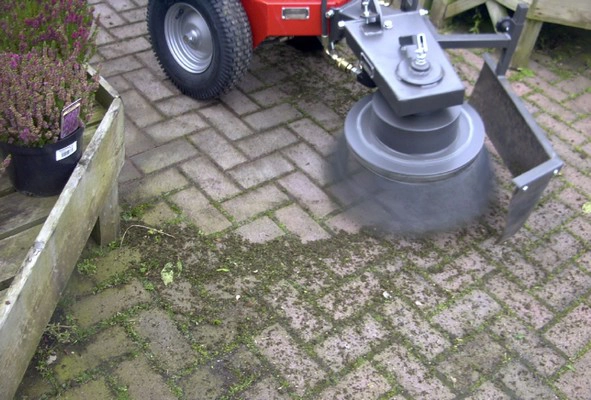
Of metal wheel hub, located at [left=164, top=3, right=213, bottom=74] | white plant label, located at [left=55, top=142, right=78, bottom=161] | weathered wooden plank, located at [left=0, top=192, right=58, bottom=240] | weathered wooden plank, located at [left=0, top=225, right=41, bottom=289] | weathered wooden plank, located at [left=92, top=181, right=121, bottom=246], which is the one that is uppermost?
white plant label, located at [left=55, top=142, right=78, bottom=161]

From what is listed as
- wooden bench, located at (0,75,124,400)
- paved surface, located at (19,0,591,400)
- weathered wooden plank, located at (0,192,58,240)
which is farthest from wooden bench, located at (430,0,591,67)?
weathered wooden plank, located at (0,192,58,240)

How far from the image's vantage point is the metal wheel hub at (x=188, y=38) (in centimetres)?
373

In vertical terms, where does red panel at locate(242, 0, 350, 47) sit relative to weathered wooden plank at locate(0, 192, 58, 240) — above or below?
above

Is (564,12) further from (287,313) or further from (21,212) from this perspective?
(21,212)

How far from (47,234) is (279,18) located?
1703mm

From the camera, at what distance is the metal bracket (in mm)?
2826

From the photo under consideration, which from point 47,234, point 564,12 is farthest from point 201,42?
point 564,12

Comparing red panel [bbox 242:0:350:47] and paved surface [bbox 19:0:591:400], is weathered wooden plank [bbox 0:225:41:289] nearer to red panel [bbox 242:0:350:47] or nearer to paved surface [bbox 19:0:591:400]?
paved surface [bbox 19:0:591:400]

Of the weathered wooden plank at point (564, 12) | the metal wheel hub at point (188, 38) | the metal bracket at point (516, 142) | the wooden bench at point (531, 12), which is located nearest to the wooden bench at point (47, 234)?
the metal wheel hub at point (188, 38)

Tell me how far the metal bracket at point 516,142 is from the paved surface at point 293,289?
0.85 ft

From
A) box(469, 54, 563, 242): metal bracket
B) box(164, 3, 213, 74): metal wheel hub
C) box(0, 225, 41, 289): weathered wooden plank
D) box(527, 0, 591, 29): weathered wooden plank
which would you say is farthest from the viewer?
box(527, 0, 591, 29): weathered wooden plank

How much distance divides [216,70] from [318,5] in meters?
0.64

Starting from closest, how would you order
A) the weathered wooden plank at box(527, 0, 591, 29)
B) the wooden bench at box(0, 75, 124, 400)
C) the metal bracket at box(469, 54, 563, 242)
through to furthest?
the wooden bench at box(0, 75, 124, 400) → the metal bracket at box(469, 54, 563, 242) → the weathered wooden plank at box(527, 0, 591, 29)

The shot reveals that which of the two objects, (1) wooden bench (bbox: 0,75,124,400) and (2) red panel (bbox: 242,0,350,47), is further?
(2) red panel (bbox: 242,0,350,47)
